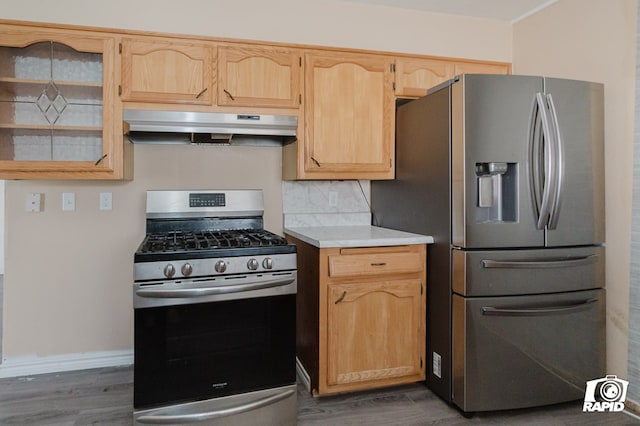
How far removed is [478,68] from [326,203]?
1.46m

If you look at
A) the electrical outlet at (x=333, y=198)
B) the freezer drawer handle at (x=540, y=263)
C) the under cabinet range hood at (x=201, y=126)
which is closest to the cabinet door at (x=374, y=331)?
the freezer drawer handle at (x=540, y=263)

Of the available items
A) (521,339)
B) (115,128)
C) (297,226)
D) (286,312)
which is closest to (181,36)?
(115,128)

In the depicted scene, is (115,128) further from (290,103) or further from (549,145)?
(549,145)

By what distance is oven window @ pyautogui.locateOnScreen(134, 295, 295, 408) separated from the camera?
190 centimetres

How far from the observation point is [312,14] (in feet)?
8.88

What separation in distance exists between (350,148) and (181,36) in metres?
1.21

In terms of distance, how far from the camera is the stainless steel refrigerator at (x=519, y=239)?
2154 millimetres

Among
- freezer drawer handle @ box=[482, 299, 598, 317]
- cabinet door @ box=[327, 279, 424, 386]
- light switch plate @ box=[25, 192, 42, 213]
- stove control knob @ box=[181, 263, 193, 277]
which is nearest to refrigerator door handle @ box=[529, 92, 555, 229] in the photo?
freezer drawer handle @ box=[482, 299, 598, 317]

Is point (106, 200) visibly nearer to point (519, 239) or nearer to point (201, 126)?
point (201, 126)

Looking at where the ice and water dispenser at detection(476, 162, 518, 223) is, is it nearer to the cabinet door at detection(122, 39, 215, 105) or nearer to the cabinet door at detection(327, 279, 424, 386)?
the cabinet door at detection(327, 279, 424, 386)

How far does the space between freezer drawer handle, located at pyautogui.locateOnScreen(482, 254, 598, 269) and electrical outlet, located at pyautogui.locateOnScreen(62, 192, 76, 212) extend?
2.49 m

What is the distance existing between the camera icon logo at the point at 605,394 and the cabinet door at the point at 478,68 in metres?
2.10

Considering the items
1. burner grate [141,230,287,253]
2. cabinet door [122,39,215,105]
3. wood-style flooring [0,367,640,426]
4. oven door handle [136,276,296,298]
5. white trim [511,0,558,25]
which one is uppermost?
white trim [511,0,558,25]

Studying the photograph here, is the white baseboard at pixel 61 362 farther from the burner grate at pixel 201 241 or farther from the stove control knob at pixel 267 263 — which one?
the stove control knob at pixel 267 263
